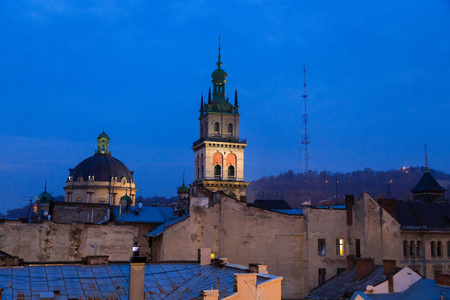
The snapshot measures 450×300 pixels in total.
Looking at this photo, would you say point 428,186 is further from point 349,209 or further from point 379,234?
point 379,234

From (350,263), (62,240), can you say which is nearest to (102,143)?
(62,240)

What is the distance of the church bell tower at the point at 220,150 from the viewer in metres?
120

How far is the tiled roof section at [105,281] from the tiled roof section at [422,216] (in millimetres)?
27735

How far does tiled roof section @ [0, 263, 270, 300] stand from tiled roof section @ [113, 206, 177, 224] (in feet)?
149

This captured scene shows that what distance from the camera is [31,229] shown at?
40812 millimetres

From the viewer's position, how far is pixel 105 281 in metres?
23.9

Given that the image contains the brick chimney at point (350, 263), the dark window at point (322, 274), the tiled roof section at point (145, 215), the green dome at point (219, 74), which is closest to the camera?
the brick chimney at point (350, 263)

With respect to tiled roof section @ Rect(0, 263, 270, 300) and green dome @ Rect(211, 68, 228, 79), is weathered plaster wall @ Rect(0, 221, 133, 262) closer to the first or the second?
tiled roof section @ Rect(0, 263, 270, 300)

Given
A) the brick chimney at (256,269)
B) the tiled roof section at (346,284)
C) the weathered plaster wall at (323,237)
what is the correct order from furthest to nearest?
the weathered plaster wall at (323,237)
the tiled roof section at (346,284)
the brick chimney at (256,269)

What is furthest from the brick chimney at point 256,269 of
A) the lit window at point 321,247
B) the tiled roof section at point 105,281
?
the lit window at point 321,247

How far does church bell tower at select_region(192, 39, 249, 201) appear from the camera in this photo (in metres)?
120

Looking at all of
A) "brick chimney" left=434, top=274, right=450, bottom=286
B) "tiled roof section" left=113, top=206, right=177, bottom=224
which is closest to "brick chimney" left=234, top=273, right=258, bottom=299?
"brick chimney" left=434, top=274, right=450, bottom=286

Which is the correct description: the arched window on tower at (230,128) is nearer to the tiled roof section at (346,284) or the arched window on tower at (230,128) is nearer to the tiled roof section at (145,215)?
the tiled roof section at (145,215)

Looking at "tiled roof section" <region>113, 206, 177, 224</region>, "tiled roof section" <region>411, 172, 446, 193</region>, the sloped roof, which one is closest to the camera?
the sloped roof
